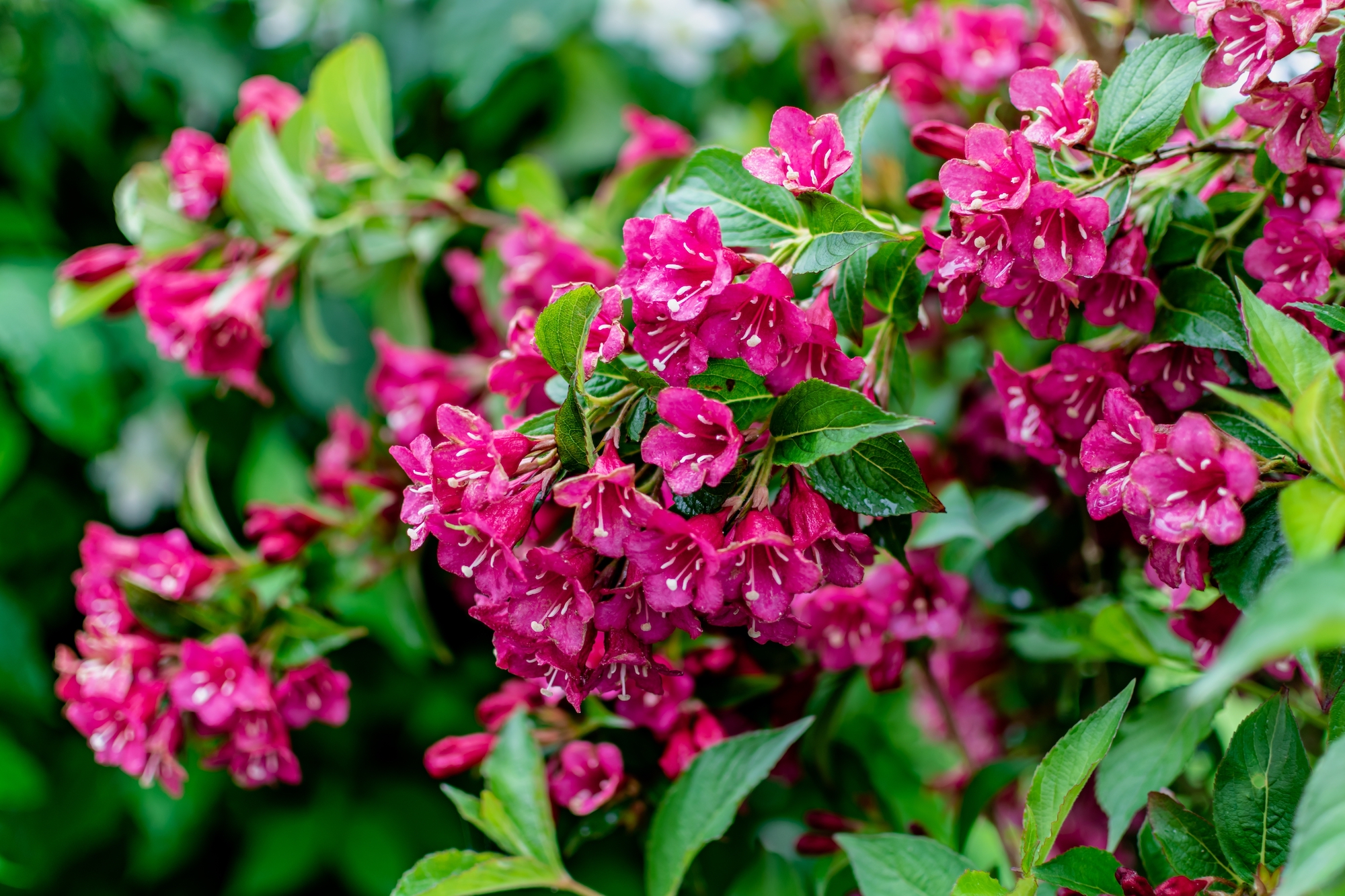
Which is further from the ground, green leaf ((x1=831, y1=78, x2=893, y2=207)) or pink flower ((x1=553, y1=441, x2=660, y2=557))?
green leaf ((x1=831, y1=78, x2=893, y2=207))

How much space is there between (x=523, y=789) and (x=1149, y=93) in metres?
0.52

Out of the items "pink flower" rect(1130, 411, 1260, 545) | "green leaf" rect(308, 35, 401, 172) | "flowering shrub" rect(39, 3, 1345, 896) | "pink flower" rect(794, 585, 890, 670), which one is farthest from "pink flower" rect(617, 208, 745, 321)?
"green leaf" rect(308, 35, 401, 172)

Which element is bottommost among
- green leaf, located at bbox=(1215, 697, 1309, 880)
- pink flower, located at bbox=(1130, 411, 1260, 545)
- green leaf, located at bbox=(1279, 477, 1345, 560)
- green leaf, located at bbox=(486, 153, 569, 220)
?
green leaf, located at bbox=(1215, 697, 1309, 880)

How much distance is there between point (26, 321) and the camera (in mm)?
1028

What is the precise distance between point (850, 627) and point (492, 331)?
0.43 meters

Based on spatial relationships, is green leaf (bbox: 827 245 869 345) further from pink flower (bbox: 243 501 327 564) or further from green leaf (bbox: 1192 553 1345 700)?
pink flower (bbox: 243 501 327 564)

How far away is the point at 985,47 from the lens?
90cm

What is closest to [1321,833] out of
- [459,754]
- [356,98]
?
[459,754]

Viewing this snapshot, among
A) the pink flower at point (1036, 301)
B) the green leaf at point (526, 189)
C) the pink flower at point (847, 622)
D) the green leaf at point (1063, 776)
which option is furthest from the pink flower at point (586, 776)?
the green leaf at point (526, 189)

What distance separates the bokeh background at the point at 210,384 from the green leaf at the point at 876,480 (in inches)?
20.4

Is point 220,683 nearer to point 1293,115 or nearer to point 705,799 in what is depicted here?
point 705,799

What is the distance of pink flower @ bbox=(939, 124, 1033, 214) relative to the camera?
0.46 meters

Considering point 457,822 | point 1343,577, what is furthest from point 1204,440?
point 457,822

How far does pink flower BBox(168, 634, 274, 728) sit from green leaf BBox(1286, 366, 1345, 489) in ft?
2.09
